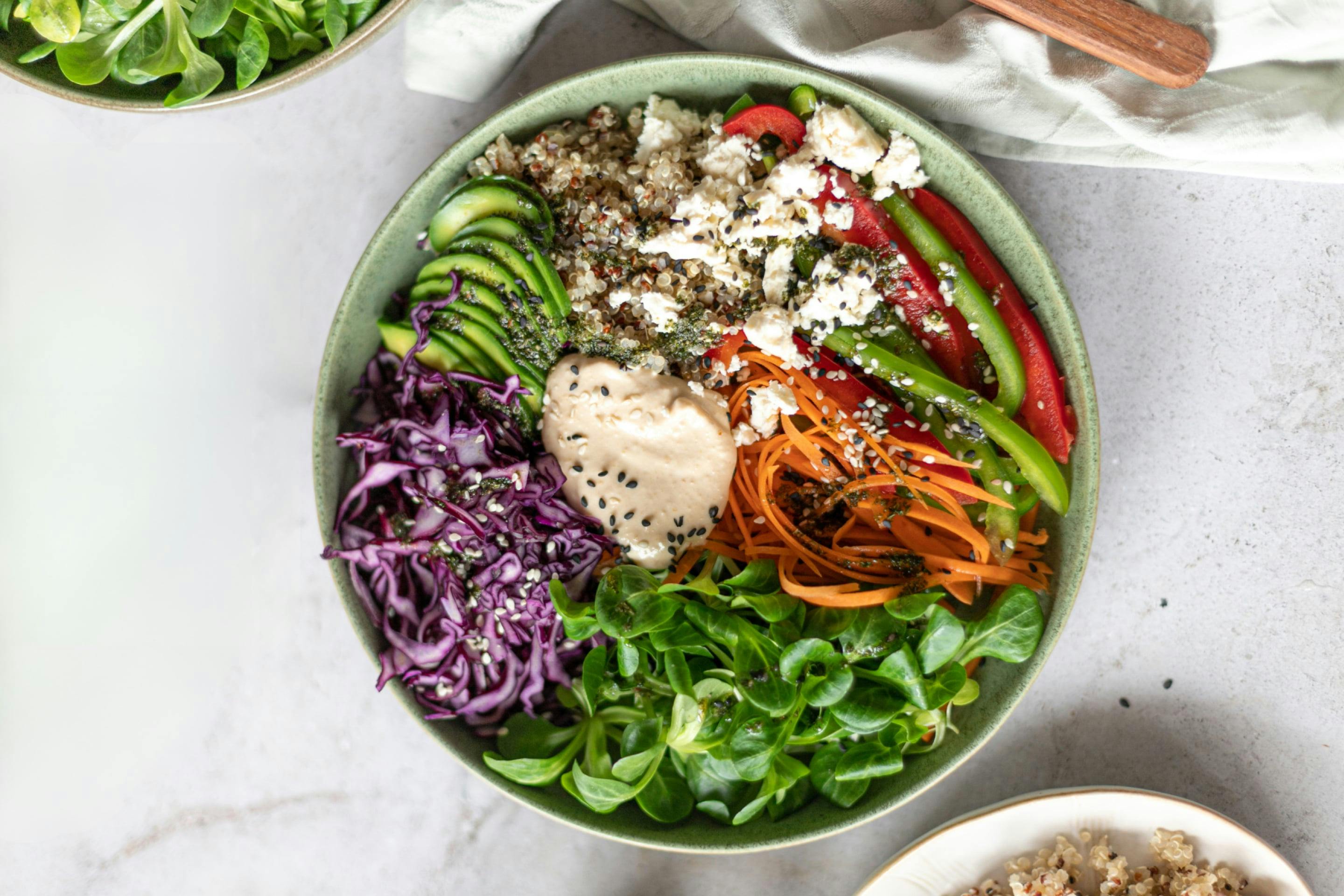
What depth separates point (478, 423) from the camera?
221 centimetres

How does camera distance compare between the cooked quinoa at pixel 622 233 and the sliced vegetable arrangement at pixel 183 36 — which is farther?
the cooked quinoa at pixel 622 233

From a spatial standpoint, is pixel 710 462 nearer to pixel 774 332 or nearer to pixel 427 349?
pixel 774 332

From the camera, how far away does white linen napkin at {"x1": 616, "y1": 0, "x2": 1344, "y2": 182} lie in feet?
6.96

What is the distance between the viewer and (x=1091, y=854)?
2.33 meters

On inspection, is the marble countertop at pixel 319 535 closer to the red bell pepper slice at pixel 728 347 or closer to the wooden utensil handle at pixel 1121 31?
the wooden utensil handle at pixel 1121 31

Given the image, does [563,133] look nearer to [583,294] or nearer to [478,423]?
[583,294]

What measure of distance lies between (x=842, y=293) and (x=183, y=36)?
1.57 m

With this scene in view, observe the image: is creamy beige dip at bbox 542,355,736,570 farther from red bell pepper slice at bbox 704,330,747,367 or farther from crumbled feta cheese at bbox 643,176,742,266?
crumbled feta cheese at bbox 643,176,742,266

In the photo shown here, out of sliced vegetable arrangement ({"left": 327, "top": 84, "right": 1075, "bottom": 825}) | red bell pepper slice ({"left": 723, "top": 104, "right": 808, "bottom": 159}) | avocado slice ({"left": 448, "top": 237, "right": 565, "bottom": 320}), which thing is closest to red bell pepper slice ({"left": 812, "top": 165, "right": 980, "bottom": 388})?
sliced vegetable arrangement ({"left": 327, "top": 84, "right": 1075, "bottom": 825})

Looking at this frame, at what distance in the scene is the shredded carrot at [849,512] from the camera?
2109 millimetres

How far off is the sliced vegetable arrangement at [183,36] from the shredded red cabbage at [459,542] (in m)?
0.77

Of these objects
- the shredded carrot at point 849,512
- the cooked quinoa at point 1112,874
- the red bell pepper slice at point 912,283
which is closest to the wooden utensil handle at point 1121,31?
the red bell pepper slice at point 912,283

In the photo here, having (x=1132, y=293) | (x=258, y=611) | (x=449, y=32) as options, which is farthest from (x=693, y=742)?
(x=449, y=32)

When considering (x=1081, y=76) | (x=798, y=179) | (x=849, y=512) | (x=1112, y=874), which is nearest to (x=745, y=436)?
(x=849, y=512)
